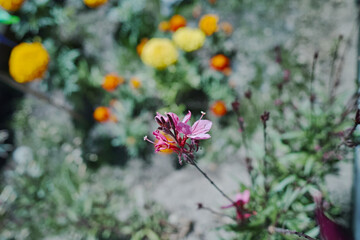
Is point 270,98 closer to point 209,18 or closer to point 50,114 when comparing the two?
point 209,18

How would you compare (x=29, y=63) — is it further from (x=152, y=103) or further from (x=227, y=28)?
(x=227, y=28)

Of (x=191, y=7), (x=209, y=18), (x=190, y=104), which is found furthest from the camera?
(x=191, y=7)

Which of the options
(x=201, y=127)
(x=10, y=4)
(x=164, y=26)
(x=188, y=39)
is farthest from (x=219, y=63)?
(x=10, y=4)

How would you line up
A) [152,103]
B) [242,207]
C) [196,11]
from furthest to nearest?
1. [196,11]
2. [152,103]
3. [242,207]

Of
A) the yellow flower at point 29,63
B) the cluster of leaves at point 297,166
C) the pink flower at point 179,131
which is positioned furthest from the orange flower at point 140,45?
the pink flower at point 179,131

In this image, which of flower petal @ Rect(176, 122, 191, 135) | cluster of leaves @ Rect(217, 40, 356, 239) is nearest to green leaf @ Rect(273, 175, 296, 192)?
cluster of leaves @ Rect(217, 40, 356, 239)

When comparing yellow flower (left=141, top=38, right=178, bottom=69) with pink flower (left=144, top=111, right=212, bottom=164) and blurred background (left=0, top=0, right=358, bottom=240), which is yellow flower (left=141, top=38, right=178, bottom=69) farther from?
pink flower (left=144, top=111, right=212, bottom=164)

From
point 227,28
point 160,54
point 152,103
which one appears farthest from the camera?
point 152,103

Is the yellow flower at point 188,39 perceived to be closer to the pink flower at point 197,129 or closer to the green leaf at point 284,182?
the green leaf at point 284,182

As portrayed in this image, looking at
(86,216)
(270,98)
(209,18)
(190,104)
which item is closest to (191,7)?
(209,18)
